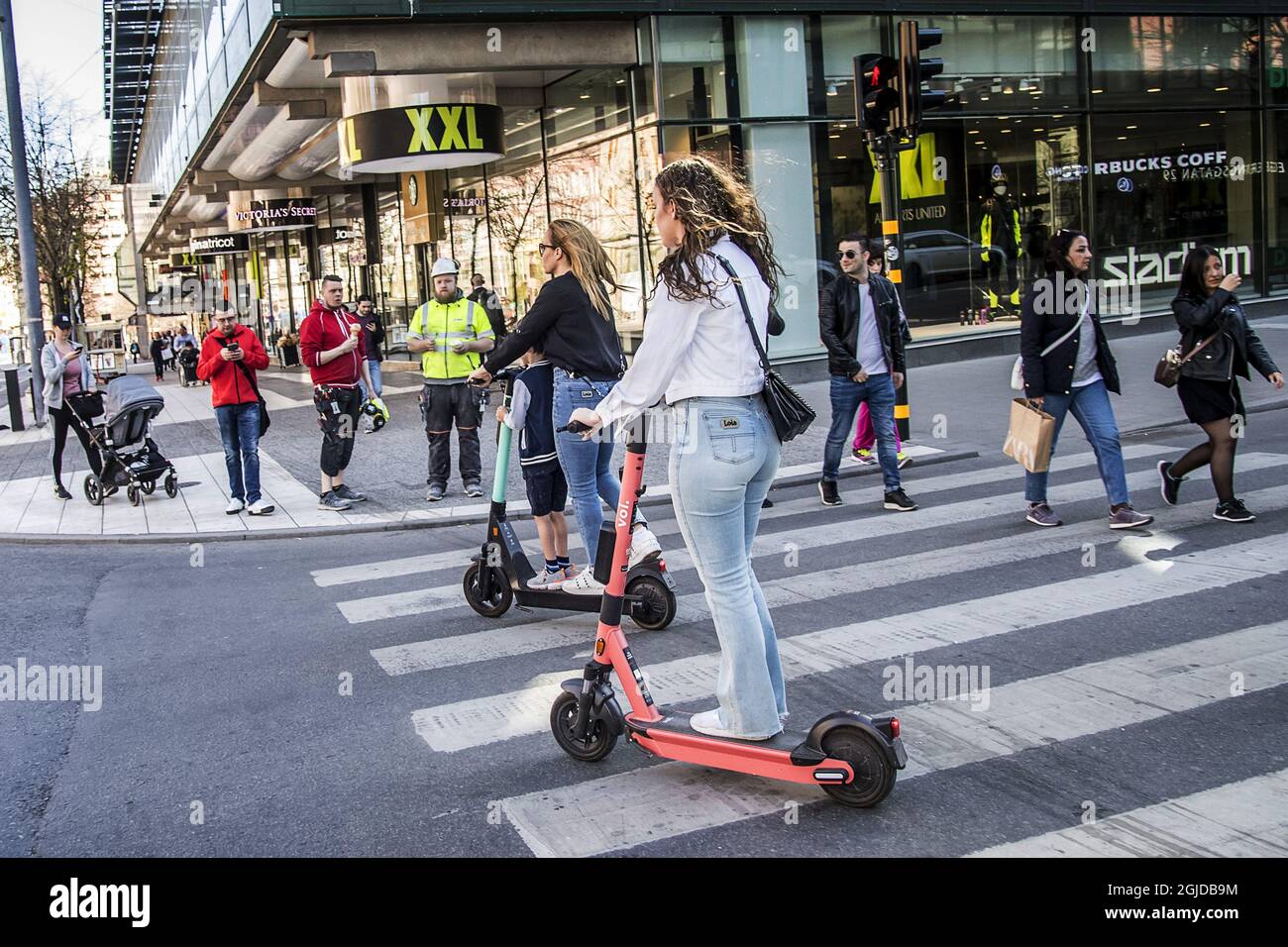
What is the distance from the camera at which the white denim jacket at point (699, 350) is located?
13.3 feet

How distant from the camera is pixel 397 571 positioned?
8422 millimetres

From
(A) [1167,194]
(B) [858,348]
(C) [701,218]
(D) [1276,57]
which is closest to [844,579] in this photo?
(B) [858,348]

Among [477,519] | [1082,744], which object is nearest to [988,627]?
[1082,744]

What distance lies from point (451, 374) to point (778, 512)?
11.0ft

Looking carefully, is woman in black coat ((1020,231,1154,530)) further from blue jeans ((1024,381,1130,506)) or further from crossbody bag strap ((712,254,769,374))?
crossbody bag strap ((712,254,769,374))

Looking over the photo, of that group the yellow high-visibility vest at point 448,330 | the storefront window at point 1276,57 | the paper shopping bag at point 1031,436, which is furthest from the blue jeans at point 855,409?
the storefront window at point 1276,57

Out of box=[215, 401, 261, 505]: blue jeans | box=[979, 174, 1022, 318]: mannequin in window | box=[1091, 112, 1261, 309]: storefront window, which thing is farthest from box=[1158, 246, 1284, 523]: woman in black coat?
box=[1091, 112, 1261, 309]: storefront window

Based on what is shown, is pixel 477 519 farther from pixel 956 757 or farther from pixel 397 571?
pixel 956 757

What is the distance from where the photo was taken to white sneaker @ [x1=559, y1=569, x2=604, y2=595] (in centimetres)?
652

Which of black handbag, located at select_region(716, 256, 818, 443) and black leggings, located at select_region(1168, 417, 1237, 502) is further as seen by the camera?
black leggings, located at select_region(1168, 417, 1237, 502)

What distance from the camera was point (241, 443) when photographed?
10.9m

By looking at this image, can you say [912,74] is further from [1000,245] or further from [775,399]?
[1000,245]

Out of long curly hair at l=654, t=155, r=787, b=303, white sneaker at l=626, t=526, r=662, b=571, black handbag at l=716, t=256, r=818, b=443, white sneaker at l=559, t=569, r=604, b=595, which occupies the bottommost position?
white sneaker at l=559, t=569, r=604, b=595

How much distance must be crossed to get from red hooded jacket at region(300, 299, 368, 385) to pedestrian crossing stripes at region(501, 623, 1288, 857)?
7208 mm
